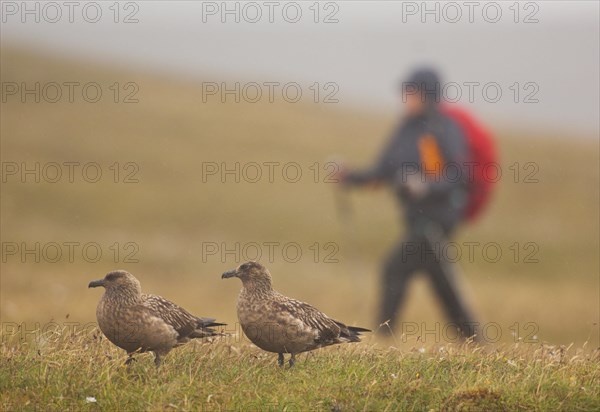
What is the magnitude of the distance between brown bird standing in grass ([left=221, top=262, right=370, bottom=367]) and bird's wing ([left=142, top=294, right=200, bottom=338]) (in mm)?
480

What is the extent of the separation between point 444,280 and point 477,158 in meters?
2.30

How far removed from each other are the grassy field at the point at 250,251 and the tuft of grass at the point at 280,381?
2cm

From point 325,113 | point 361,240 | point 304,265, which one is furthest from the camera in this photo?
point 325,113

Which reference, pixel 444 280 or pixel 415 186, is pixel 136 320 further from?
pixel 444 280

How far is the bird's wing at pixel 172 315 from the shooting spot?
891cm

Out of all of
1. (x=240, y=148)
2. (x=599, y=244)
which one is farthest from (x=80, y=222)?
(x=599, y=244)

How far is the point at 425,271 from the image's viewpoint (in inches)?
674

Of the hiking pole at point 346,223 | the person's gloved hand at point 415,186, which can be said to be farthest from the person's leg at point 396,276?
the hiking pole at point 346,223

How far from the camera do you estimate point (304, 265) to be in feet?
116

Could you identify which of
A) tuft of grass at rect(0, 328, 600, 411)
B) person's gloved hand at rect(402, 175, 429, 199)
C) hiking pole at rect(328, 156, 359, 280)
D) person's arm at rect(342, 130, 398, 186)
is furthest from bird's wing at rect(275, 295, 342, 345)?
hiking pole at rect(328, 156, 359, 280)

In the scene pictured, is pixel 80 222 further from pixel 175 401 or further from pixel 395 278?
pixel 175 401

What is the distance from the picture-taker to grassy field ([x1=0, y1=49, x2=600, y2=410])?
27.6ft

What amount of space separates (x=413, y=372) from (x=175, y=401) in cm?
224

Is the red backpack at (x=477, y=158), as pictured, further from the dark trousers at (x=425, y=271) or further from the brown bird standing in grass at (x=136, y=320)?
the brown bird standing in grass at (x=136, y=320)
